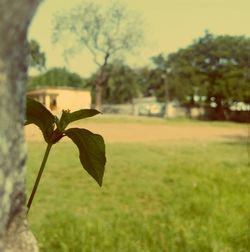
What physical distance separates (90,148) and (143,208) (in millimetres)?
5601

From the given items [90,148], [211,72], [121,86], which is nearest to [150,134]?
[90,148]

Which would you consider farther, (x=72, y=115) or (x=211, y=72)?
(x=211, y=72)

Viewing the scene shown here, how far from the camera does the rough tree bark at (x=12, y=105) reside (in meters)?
0.24

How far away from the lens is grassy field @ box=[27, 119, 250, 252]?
3.90m

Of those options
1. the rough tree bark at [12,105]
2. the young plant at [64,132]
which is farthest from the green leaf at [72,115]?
the rough tree bark at [12,105]

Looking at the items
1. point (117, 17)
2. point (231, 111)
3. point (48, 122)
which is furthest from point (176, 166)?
point (231, 111)

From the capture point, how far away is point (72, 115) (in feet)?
1.51

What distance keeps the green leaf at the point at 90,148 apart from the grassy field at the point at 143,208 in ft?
10.7

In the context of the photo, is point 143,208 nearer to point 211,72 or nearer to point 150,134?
point 150,134

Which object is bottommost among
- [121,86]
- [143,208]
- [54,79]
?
[143,208]

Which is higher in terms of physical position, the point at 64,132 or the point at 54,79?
the point at 54,79

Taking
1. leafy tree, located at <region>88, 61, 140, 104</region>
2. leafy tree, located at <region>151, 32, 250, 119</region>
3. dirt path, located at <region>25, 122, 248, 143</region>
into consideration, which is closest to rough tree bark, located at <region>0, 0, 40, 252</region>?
dirt path, located at <region>25, 122, 248, 143</region>

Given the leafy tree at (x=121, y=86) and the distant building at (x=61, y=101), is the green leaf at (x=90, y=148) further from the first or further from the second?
the leafy tree at (x=121, y=86)

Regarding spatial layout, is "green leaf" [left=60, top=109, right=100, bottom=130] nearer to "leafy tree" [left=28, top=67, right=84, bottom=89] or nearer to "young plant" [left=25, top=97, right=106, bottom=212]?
"young plant" [left=25, top=97, right=106, bottom=212]
